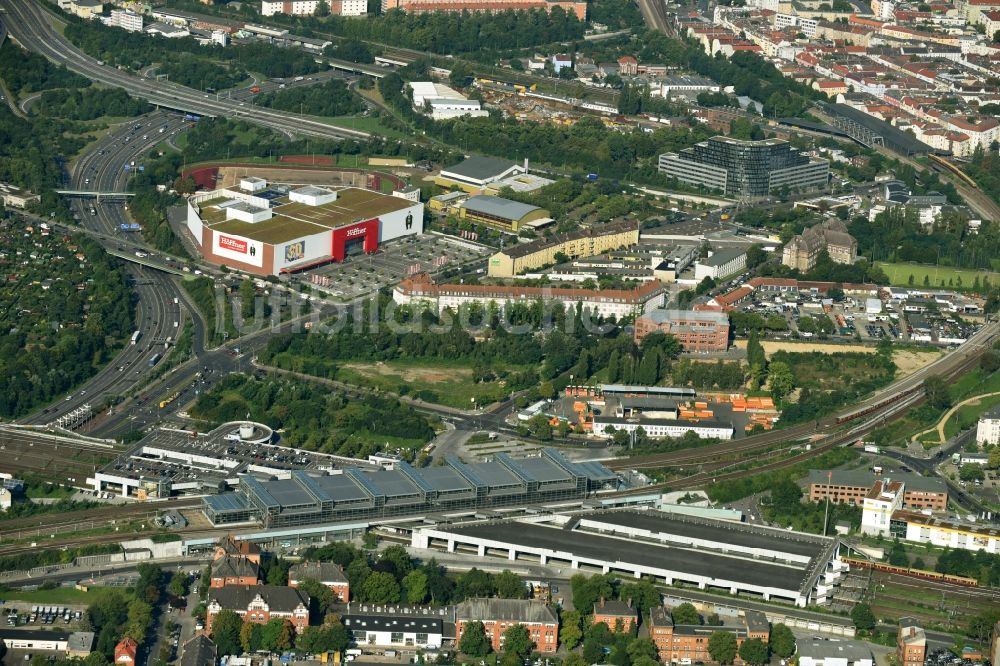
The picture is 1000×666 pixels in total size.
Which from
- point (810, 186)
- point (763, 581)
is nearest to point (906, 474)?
point (763, 581)

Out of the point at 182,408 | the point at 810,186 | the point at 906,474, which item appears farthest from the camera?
the point at 810,186

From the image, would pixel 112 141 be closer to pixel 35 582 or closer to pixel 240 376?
pixel 240 376

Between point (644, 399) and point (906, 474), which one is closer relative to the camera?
point (906, 474)

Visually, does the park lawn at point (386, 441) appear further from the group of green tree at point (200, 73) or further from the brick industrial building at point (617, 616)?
the group of green tree at point (200, 73)

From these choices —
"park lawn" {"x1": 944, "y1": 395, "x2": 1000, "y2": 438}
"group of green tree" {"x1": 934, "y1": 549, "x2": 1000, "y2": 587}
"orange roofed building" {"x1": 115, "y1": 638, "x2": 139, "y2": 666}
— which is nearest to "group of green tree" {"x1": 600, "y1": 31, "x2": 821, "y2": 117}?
"park lawn" {"x1": 944, "y1": 395, "x2": 1000, "y2": 438}

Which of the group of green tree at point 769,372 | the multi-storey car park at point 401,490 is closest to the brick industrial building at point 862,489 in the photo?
the multi-storey car park at point 401,490

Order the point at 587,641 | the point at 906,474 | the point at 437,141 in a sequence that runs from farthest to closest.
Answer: the point at 437,141 < the point at 906,474 < the point at 587,641

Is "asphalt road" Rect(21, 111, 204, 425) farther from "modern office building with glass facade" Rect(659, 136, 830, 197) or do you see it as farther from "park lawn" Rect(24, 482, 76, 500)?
"modern office building with glass facade" Rect(659, 136, 830, 197)

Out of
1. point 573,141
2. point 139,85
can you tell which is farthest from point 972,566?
point 139,85
